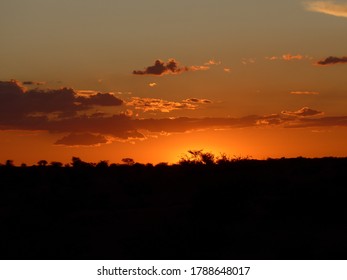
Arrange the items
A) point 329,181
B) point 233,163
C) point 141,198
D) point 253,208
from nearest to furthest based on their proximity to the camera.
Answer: point 253,208 < point 329,181 < point 141,198 < point 233,163

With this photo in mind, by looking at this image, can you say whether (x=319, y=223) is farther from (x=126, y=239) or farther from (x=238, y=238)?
(x=126, y=239)

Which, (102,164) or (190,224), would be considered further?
(102,164)

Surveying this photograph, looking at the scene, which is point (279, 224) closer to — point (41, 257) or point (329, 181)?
point (329, 181)

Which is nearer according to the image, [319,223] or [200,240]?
[200,240]

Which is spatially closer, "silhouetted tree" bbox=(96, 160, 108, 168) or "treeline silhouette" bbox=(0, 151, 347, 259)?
"treeline silhouette" bbox=(0, 151, 347, 259)

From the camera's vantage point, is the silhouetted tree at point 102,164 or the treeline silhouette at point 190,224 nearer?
the treeline silhouette at point 190,224

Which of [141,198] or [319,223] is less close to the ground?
[141,198]

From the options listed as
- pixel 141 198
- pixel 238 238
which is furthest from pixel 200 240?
pixel 141 198

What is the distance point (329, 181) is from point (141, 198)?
10.0 meters

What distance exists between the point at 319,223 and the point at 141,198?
→ 42.5ft

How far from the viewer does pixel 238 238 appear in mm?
24703
